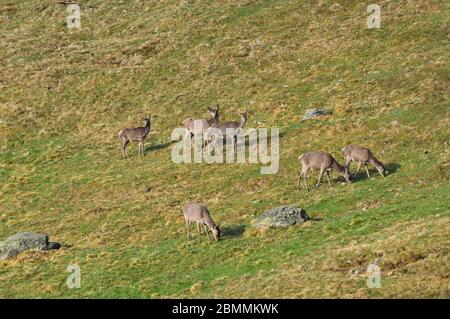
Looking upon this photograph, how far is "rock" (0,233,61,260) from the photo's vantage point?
1596 inches

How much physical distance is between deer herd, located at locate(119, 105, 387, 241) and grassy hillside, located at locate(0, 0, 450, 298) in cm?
83

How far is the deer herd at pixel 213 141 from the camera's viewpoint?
38.2 meters

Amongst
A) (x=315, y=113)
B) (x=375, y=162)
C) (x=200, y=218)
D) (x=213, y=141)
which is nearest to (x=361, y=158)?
(x=375, y=162)

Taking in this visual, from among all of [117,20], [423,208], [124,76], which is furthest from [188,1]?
[423,208]

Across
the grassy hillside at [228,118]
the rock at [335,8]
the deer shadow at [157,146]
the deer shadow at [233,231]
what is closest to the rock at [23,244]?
the grassy hillside at [228,118]

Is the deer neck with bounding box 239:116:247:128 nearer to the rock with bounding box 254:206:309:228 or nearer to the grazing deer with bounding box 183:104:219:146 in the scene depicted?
the grazing deer with bounding box 183:104:219:146

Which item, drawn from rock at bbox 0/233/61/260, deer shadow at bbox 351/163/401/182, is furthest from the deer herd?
rock at bbox 0/233/61/260

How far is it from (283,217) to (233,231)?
2.50m

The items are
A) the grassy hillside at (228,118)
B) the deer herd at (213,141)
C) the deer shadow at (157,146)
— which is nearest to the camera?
the grassy hillside at (228,118)

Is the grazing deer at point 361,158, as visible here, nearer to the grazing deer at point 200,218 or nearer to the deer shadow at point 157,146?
the grazing deer at point 200,218

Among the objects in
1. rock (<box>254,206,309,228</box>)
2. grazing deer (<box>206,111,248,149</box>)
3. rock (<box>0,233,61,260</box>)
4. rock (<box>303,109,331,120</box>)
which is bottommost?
rock (<box>0,233,61,260</box>)

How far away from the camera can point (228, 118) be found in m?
58.2

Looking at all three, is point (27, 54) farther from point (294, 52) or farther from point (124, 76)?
point (294, 52)

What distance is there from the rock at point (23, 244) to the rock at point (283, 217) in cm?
1056
